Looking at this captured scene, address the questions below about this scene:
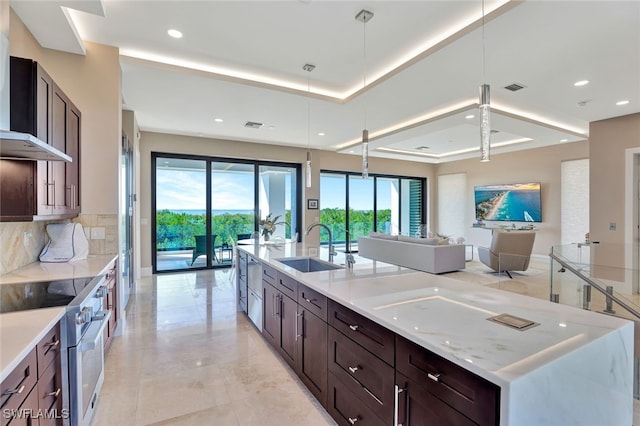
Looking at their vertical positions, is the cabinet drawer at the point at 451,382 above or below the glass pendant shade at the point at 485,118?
below

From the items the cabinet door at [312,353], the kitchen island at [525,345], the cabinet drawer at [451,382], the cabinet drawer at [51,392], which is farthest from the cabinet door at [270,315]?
the cabinet drawer at [451,382]

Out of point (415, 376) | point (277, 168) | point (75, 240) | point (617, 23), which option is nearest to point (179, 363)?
point (75, 240)

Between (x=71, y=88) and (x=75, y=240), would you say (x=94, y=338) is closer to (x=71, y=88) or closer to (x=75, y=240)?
(x=75, y=240)

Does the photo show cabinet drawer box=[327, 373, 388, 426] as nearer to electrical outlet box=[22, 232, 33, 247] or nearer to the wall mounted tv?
electrical outlet box=[22, 232, 33, 247]

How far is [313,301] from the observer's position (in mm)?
2174

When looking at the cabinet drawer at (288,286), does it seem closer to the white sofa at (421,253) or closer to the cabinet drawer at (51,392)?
the cabinet drawer at (51,392)

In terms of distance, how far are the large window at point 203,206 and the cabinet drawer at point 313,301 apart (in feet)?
14.4

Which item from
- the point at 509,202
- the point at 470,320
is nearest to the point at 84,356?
the point at 470,320

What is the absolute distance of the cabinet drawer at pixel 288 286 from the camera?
2484mm

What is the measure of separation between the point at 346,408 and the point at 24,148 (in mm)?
2409

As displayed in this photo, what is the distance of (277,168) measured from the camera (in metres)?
7.84

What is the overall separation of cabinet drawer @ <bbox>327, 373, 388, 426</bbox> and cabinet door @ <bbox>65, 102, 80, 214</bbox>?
2730mm

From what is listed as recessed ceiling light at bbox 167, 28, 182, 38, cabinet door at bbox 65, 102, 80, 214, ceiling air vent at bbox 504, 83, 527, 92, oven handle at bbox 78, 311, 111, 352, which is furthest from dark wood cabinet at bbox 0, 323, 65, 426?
ceiling air vent at bbox 504, 83, 527, 92

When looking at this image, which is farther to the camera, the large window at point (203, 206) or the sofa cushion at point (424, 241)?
the large window at point (203, 206)
